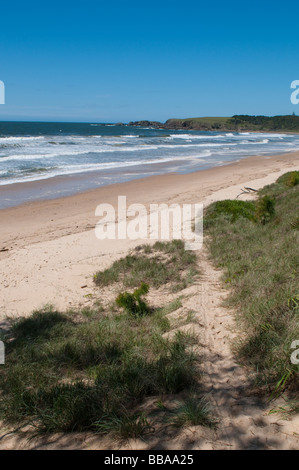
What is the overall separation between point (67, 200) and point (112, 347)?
12.0 meters

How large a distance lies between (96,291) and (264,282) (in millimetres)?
3157

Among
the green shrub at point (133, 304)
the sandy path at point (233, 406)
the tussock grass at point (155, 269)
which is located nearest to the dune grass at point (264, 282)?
the sandy path at point (233, 406)

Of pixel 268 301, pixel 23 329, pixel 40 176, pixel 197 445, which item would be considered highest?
pixel 40 176

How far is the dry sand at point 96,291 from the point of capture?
8.09 feet

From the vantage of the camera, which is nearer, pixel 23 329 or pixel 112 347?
pixel 112 347

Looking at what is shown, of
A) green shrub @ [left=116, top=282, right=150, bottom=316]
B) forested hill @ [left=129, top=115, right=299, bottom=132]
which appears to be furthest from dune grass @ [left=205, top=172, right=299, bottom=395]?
forested hill @ [left=129, top=115, right=299, bottom=132]

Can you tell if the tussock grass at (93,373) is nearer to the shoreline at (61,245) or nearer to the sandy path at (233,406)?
the sandy path at (233,406)

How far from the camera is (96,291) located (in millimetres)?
6426

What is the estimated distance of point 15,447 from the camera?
2.60 meters

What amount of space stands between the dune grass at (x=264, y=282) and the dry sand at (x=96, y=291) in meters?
0.22

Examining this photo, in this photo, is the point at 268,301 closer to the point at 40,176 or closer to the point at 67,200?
the point at 67,200

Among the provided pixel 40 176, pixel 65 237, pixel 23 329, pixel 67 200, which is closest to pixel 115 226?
pixel 65 237

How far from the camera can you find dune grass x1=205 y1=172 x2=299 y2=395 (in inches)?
120
